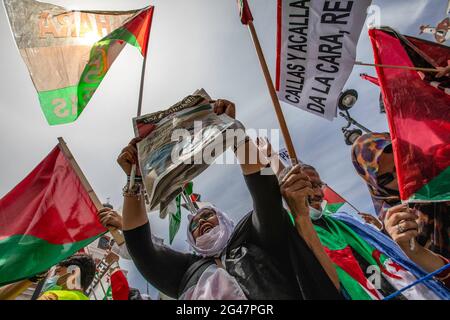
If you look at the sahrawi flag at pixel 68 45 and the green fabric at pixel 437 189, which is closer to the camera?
the green fabric at pixel 437 189

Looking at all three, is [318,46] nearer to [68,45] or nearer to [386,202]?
[386,202]

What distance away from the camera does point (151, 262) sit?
227 centimetres

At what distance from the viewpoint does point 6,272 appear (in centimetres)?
294

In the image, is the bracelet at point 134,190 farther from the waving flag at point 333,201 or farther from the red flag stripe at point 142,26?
the waving flag at point 333,201

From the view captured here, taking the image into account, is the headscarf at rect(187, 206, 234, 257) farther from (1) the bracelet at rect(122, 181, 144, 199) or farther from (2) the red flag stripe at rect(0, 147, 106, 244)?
(2) the red flag stripe at rect(0, 147, 106, 244)

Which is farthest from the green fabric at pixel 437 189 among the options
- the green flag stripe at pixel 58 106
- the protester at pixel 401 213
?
the green flag stripe at pixel 58 106

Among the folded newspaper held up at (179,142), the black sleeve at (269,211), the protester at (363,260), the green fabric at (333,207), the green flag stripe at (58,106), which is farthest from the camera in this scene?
the green fabric at (333,207)

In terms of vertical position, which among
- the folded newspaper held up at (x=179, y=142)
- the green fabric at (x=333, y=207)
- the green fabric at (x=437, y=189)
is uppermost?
the folded newspaper held up at (x=179, y=142)

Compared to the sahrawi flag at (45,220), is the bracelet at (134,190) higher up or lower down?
higher up

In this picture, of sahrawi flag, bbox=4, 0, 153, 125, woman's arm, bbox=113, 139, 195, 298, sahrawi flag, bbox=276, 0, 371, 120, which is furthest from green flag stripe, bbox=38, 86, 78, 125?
sahrawi flag, bbox=276, 0, 371, 120

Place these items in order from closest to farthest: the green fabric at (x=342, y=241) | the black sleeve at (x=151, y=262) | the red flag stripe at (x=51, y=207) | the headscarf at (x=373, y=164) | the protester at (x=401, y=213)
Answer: the protester at (x=401, y=213) < the black sleeve at (x=151, y=262) < the green fabric at (x=342, y=241) < the red flag stripe at (x=51, y=207) < the headscarf at (x=373, y=164)

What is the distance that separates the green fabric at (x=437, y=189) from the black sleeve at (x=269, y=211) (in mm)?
1540

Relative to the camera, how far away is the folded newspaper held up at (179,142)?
1.82 meters
